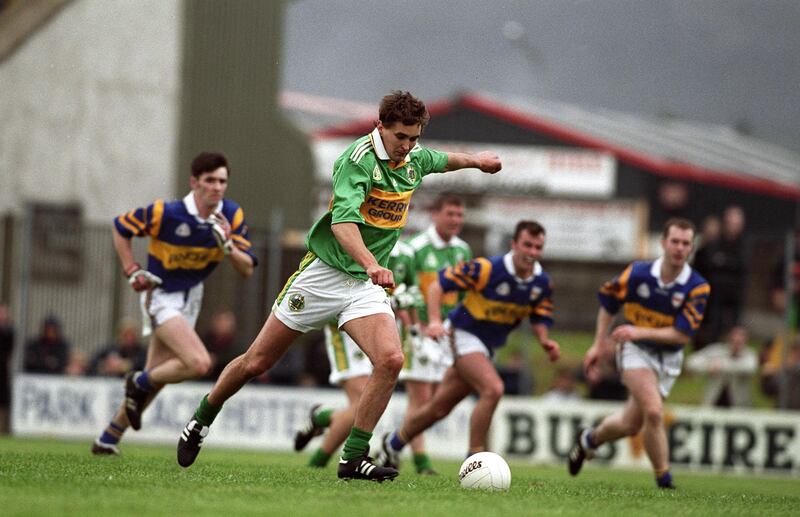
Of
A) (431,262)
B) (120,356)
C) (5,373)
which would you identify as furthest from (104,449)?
(5,373)

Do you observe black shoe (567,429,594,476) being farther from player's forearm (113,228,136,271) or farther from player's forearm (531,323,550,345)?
player's forearm (113,228,136,271)

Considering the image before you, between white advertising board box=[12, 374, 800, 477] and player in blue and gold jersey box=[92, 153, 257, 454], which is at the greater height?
player in blue and gold jersey box=[92, 153, 257, 454]

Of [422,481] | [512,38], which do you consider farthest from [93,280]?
[512,38]

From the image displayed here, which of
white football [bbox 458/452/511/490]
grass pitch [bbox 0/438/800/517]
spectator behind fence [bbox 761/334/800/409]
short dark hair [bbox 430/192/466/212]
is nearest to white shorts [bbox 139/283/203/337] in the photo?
grass pitch [bbox 0/438/800/517]

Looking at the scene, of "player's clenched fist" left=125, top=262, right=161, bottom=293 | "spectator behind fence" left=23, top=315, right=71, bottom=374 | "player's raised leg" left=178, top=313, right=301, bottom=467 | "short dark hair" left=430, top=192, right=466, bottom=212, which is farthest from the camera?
"spectator behind fence" left=23, top=315, right=71, bottom=374

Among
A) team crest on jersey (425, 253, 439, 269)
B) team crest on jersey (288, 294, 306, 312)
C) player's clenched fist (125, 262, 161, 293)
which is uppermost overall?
team crest on jersey (425, 253, 439, 269)

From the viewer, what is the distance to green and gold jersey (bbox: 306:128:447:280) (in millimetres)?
8359

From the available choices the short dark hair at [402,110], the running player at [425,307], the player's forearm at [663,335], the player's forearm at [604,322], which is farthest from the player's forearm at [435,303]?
the short dark hair at [402,110]

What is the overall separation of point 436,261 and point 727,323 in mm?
7520

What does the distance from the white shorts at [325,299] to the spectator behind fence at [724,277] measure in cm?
1113

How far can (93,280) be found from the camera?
21.2m

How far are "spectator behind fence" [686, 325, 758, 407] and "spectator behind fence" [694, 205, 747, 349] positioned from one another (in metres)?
0.19

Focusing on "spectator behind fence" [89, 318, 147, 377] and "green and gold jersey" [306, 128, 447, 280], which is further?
"spectator behind fence" [89, 318, 147, 377]

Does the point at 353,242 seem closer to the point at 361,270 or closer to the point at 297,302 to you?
the point at 361,270
